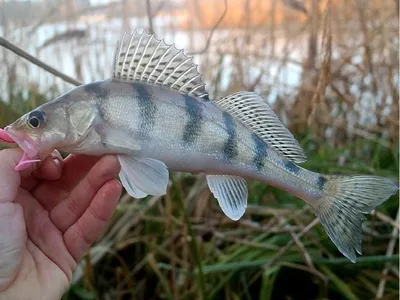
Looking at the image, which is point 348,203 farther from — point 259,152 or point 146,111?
point 146,111

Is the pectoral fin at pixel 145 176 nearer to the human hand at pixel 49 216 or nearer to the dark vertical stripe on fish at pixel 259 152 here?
the human hand at pixel 49 216

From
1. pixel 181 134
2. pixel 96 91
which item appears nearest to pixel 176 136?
pixel 181 134

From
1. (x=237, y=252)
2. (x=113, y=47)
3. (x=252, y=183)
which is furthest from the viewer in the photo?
(x=113, y=47)

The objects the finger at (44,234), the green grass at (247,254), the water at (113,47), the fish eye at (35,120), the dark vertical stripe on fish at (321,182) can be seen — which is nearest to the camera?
the fish eye at (35,120)

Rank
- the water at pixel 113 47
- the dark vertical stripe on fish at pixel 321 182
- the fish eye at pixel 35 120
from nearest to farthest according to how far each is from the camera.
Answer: the fish eye at pixel 35 120
the dark vertical stripe on fish at pixel 321 182
the water at pixel 113 47

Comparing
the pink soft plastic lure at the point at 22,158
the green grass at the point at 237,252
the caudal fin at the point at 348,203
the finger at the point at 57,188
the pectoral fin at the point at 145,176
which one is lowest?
the green grass at the point at 237,252

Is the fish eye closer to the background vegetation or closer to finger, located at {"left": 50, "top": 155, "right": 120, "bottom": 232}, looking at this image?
finger, located at {"left": 50, "top": 155, "right": 120, "bottom": 232}

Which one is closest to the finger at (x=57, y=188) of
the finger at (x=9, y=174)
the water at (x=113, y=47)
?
the finger at (x=9, y=174)
